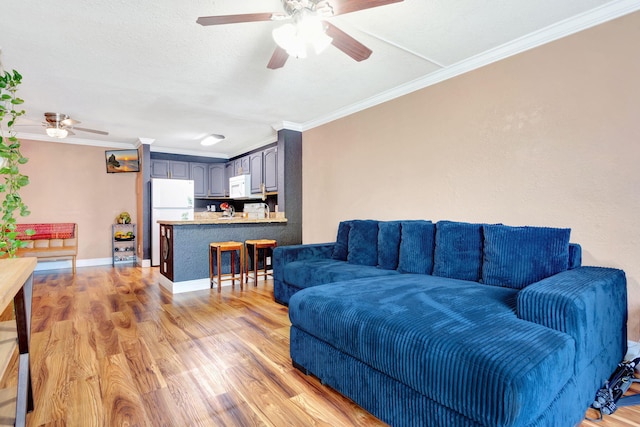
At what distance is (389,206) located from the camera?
3.66m

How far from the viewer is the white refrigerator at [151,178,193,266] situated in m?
5.84

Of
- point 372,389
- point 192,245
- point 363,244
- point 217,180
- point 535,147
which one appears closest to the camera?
point 372,389

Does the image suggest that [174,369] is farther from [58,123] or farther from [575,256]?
[58,123]

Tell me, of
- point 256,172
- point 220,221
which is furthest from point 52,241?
point 256,172

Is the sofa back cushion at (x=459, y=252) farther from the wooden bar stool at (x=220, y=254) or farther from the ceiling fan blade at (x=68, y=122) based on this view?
the ceiling fan blade at (x=68, y=122)

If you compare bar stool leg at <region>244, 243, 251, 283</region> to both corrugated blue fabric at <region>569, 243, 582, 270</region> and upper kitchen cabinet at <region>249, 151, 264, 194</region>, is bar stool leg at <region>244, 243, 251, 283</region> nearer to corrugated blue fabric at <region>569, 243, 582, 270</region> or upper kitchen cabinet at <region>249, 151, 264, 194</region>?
upper kitchen cabinet at <region>249, 151, 264, 194</region>

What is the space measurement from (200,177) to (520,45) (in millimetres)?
6296

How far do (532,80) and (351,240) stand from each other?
2.12 meters

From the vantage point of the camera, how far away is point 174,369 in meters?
2.09

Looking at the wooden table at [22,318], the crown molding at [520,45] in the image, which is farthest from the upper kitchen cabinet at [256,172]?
the wooden table at [22,318]

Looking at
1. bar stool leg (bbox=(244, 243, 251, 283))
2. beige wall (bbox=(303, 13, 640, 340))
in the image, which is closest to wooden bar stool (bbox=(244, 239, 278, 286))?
bar stool leg (bbox=(244, 243, 251, 283))

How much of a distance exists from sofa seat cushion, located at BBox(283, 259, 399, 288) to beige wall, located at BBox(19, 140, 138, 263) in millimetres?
4788

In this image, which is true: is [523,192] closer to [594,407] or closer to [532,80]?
[532,80]

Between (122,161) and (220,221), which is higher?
(122,161)
